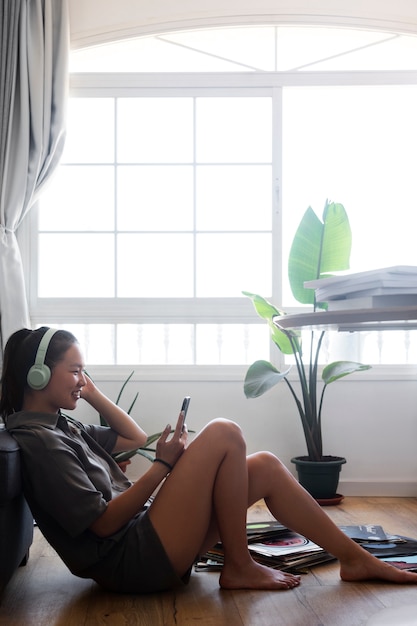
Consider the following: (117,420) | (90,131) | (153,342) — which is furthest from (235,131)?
(117,420)

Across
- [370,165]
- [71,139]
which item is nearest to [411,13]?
[370,165]

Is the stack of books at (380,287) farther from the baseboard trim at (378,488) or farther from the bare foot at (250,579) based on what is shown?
the baseboard trim at (378,488)

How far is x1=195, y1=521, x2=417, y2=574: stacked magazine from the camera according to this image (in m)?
2.50

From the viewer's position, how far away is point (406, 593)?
7.13 ft

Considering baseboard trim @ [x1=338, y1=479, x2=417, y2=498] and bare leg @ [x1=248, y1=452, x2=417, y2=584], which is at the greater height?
bare leg @ [x1=248, y1=452, x2=417, y2=584]

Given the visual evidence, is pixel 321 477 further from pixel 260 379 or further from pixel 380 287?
pixel 380 287

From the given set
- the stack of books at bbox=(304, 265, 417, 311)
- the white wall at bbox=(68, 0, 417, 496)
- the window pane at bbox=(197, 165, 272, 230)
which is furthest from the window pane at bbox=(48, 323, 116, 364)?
the stack of books at bbox=(304, 265, 417, 311)

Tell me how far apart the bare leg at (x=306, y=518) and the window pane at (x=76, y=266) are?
212 centimetres

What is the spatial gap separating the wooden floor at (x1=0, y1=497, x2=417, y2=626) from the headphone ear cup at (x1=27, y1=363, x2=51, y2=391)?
1.96ft

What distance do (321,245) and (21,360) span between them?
6.60 ft

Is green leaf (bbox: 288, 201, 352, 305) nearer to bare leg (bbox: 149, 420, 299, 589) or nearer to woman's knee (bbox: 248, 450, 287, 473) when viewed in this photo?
woman's knee (bbox: 248, 450, 287, 473)

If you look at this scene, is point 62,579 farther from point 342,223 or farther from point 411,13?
point 411,13

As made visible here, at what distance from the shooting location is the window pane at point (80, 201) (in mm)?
4227

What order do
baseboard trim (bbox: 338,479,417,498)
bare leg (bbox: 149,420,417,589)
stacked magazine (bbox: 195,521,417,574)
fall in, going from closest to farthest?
bare leg (bbox: 149,420,417,589), stacked magazine (bbox: 195,521,417,574), baseboard trim (bbox: 338,479,417,498)
